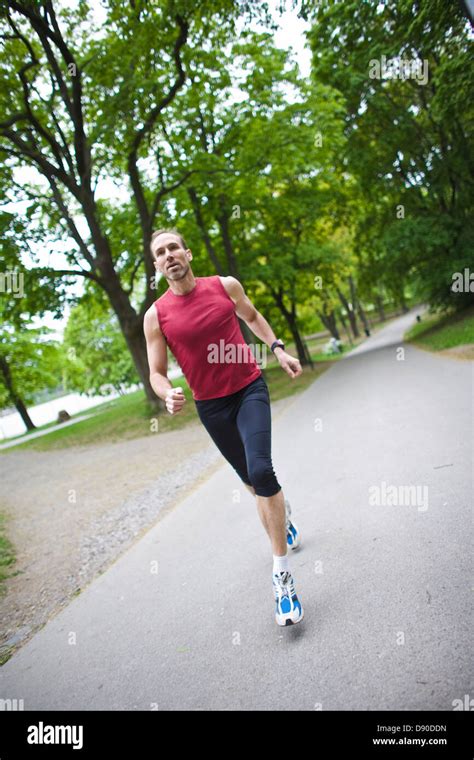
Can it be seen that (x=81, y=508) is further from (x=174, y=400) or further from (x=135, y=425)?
(x=135, y=425)

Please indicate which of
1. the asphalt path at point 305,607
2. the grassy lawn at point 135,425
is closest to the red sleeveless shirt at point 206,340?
the asphalt path at point 305,607

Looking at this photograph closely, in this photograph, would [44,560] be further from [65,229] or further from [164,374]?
[65,229]

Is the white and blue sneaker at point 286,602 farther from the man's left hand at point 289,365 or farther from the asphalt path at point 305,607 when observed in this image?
the man's left hand at point 289,365

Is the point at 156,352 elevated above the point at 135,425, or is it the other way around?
the point at 156,352

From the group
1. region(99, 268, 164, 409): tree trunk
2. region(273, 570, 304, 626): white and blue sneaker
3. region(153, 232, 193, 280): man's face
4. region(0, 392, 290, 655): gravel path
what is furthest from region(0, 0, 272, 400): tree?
region(273, 570, 304, 626): white and blue sneaker

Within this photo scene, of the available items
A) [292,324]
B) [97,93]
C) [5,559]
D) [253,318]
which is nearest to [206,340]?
[253,318]

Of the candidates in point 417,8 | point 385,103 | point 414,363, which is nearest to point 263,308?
point 385,103

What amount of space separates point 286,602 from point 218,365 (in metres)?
1.50

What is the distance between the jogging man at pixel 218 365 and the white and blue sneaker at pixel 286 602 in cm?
8

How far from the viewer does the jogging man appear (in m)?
2.91

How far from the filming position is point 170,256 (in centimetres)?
309

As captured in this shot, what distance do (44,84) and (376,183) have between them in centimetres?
1312

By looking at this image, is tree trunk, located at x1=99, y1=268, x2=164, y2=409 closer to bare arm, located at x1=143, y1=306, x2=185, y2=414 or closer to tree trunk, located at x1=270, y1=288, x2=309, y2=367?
tree trunk, located at x1=270, y1=288, x2=309, y2=367
